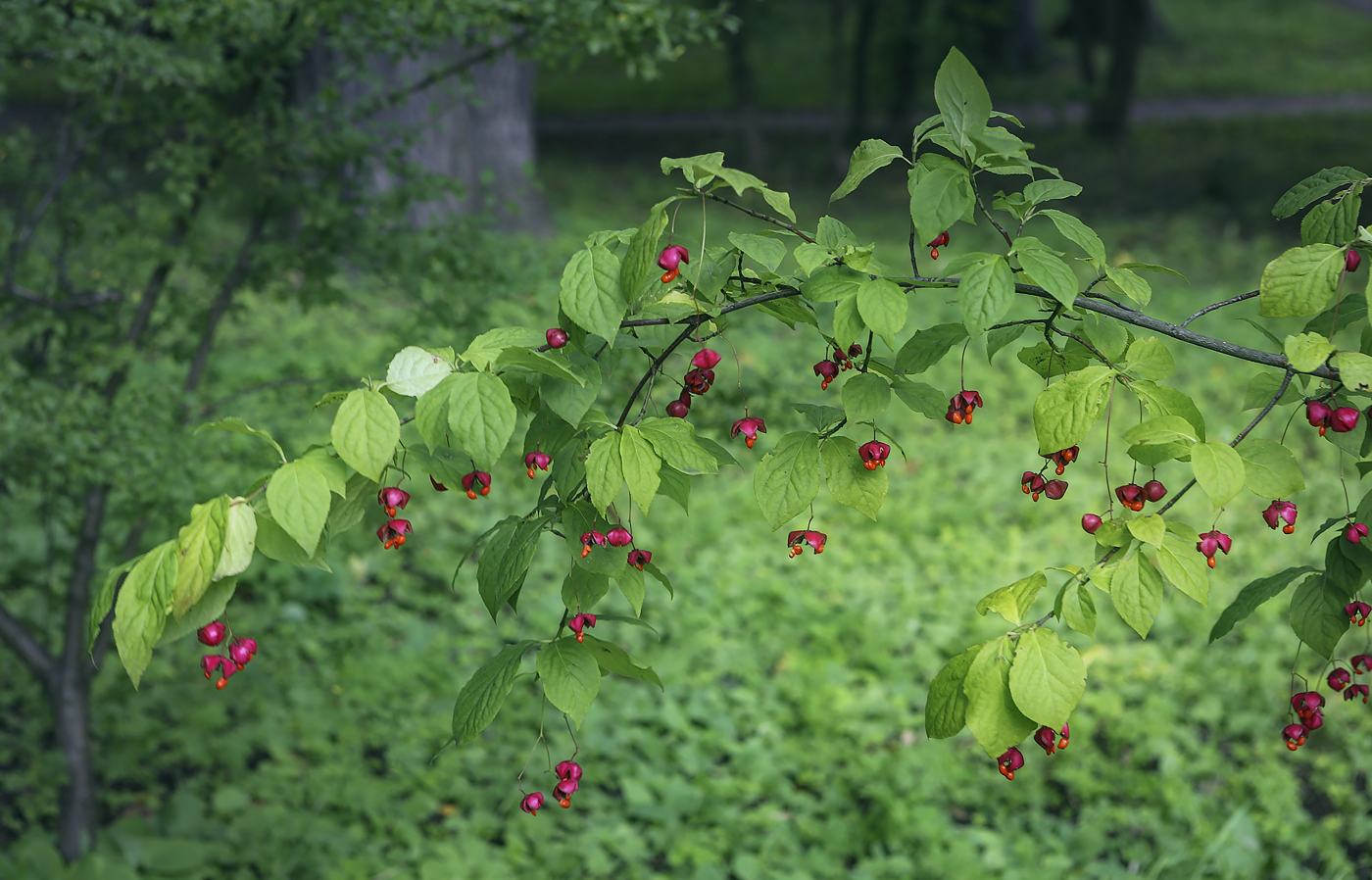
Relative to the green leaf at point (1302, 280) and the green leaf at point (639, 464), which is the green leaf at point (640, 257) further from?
the green leaf at point (1302, 280)

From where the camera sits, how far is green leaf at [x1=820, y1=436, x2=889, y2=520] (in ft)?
4.50

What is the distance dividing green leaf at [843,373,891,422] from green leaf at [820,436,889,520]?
72 mm

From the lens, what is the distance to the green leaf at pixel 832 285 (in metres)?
1.29

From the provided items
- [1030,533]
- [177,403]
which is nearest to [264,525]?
[177,403]

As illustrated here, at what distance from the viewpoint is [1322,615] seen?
146 cm

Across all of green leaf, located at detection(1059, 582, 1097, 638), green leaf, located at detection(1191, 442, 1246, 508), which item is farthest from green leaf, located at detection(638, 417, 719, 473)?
green leaf, located at detection(1191, 442, 1246, 508)

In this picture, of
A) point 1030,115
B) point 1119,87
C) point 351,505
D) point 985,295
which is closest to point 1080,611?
point 985,295

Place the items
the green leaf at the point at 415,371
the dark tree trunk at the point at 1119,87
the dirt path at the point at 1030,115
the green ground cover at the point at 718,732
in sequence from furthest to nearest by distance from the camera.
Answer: the dirt path at the point at 1030,115
the dark tree trunk at the point at 1119,87
the green ground cover at the point at 718,732
the green leaf at the point at 415,371

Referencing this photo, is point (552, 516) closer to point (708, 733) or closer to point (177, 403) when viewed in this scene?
point (177, 403)

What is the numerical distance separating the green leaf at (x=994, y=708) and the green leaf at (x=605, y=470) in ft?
1.63

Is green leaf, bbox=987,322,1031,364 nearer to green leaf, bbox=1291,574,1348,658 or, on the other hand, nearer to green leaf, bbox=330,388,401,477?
green leaf, bbox=1291,574,1348,658

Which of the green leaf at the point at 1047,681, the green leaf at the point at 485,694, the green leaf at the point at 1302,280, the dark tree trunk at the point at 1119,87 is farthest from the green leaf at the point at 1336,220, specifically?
the dark tree trunk at the point at 1119,87

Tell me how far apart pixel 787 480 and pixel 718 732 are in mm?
2684

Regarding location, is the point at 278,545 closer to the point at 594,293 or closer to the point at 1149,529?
the point at 594,293
